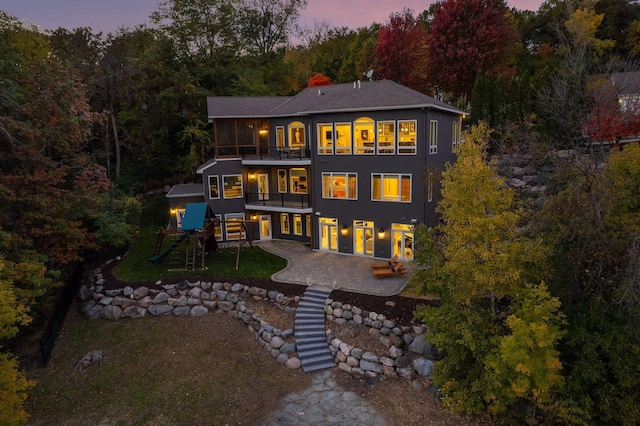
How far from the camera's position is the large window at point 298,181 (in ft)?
81.9

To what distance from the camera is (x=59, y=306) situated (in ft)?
56.2

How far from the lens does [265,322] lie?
54.0ft

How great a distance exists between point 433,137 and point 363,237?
23.0 feet

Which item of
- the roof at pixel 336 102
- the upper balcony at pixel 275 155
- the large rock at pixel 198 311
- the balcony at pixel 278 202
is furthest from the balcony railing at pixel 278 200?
the large rock at pixel 198 311

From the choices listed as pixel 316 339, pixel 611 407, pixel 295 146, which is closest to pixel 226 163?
pixel 295 146

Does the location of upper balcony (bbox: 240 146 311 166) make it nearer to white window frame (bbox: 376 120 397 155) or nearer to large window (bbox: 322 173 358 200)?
large window (bbox: 322 173 358 200)

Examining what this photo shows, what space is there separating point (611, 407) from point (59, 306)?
21937 millimetres

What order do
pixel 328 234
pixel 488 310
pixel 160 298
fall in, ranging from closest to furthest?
pixel 488 310, pixel 160 298, pixel 328 234

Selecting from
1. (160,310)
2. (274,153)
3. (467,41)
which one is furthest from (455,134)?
(160,310)

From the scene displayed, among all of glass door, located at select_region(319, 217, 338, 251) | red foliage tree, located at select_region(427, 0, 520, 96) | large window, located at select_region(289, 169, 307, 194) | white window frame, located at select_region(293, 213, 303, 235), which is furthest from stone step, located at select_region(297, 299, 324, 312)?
red foliage tree, located at select_region(427, 0, 520, 96)

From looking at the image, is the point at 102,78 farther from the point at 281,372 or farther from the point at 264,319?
the point at 281,372

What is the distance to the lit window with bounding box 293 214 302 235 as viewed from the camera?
25.2 m

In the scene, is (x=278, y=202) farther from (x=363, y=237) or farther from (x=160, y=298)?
(x=160, y=298)

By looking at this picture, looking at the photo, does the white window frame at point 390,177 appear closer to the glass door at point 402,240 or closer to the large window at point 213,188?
the glass door at point 402,240
